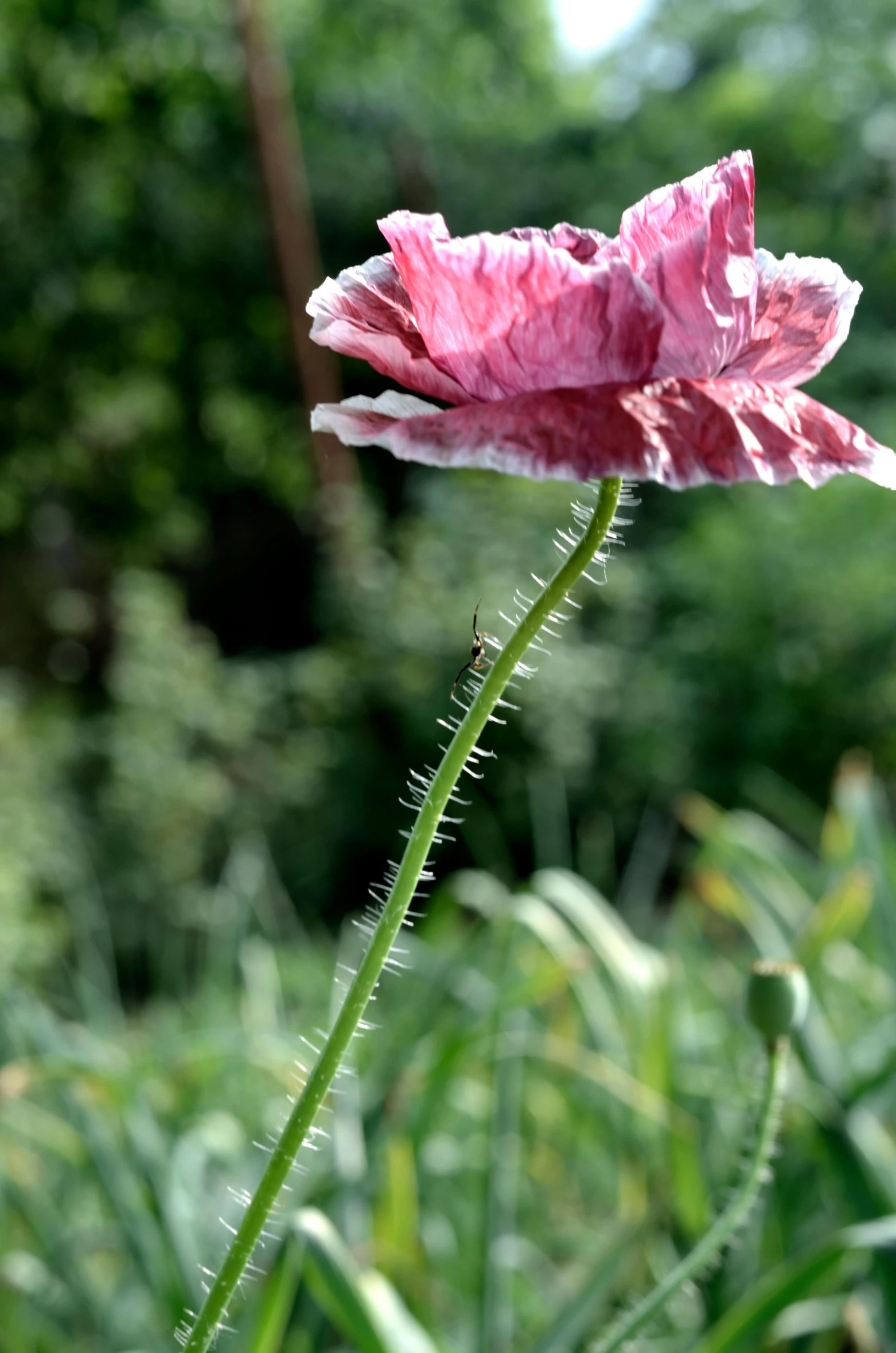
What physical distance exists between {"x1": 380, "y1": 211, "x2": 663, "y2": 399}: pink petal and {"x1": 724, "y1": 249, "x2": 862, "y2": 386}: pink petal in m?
0.05

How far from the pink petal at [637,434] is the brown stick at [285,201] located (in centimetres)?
649

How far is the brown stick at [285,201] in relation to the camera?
6.97 meters

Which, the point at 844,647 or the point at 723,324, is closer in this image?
the point at 723,324

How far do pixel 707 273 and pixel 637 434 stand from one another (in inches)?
3.2

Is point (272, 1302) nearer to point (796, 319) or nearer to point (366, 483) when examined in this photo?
point (796, 319)

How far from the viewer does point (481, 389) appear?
0.38m

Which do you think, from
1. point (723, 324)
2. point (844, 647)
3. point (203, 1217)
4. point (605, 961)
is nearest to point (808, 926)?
point (605, 961)

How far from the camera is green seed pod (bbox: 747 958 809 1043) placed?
590mm

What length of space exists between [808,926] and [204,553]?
9.13 meters

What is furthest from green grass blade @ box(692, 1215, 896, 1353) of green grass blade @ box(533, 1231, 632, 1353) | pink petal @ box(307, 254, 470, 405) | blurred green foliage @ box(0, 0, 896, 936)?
blurred green foliage @ box(0, 0, 896, 936)

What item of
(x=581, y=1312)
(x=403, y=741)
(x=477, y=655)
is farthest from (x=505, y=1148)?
(x=403, y=741)

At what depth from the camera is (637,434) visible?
0.34 metres

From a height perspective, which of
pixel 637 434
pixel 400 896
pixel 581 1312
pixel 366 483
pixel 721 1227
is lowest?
pixel 581 1312

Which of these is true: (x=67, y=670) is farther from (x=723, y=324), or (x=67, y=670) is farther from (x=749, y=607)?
(x=723, y=324)
